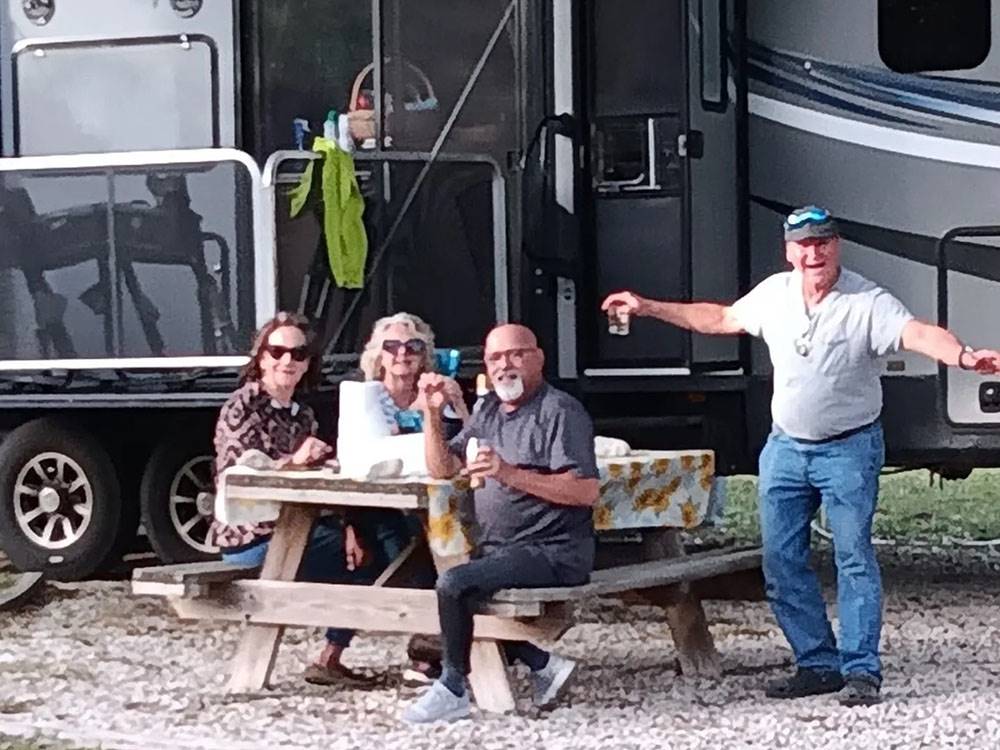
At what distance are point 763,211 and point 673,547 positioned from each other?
2.14 meters

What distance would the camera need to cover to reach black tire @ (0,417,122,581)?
28.8ft

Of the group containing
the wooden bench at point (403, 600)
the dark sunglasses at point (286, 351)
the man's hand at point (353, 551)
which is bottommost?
the wooden bench at point (403, 600)

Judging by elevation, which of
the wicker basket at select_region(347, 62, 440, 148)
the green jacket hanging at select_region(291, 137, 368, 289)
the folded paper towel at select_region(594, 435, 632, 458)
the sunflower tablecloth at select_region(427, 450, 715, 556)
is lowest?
the sunflower tablecloth at select_region(427, 450, 715, 556)

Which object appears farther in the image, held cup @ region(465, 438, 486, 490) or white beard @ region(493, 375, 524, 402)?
white beard @ region(493, 375, 524, 402)

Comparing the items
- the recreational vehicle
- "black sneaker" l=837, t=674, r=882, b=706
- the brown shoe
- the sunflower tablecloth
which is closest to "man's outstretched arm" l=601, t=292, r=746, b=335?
the sunflower tablecloth

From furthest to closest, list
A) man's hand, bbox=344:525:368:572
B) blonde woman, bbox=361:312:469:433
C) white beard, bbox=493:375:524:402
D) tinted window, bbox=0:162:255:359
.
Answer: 1. tinted window, bbox=0:162:255:359
2. man's hand, bbox=344:525:368:572
3. blonde woman, bbox=361:312:469:433
4. white beard, bbox=493:375:524:402

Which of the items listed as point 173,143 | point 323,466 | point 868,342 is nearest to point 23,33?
point 173,143

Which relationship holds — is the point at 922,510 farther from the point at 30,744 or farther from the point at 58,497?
the point at 30,744

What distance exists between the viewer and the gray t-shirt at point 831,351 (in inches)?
243

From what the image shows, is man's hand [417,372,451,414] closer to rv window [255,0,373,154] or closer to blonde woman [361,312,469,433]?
blonde woman [361,312,469,433]

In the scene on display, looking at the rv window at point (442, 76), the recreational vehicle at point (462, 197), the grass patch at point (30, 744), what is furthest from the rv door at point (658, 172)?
the grass patch at point (30, 744)

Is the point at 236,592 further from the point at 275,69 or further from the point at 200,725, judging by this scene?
the point at 275,69

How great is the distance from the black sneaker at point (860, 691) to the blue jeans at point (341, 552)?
1.49 meters

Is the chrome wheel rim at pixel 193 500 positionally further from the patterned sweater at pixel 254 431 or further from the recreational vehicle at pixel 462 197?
the patterned sweater at pixel 254 431
